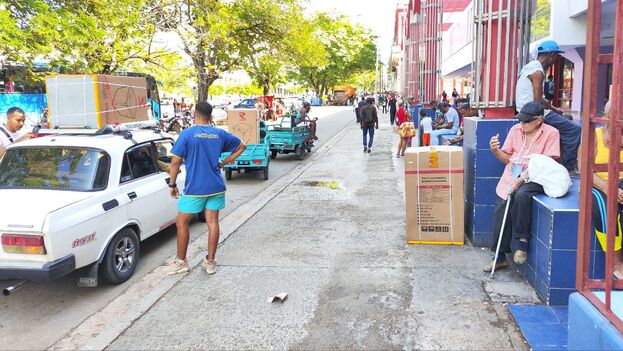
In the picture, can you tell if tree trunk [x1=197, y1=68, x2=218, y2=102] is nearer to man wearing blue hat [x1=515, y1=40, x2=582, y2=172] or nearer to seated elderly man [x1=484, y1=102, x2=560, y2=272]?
man wearing blue hat [x1=515, y1=40, x2=582, y2=172]

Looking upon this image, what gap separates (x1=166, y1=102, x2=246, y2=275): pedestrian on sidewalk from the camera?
5.30 metres

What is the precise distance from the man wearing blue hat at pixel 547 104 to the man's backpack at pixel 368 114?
417 inches

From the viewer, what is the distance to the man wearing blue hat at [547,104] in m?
5.19

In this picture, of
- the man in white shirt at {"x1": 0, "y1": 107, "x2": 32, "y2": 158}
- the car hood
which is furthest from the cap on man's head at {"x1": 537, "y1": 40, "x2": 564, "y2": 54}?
the man in white shirt at {"x1": 0, "y1": 107, "x2": 32, "y2": 158}

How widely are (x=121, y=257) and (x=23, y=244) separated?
1150 millimetres

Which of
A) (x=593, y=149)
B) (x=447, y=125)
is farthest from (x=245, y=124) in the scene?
(x=593, y=149)

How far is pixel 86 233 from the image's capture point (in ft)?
15.5

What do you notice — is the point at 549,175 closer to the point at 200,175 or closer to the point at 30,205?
the point at 200,175

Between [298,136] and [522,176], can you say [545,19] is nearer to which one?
[298,136]

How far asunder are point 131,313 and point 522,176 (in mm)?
3821

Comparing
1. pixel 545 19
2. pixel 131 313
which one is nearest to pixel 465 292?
pixel 131 313

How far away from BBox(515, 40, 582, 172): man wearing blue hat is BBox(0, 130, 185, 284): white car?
14.4ft

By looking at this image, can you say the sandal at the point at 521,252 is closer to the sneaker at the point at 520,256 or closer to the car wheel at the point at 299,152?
the sneaker at the point at 520,256

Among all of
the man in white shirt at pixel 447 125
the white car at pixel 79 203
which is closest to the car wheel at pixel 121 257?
the white car at pixel 79 203
